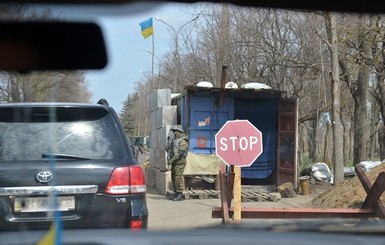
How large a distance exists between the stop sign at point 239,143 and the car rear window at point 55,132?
3097mm

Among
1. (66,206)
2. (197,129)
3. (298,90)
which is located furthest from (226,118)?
(298,90)

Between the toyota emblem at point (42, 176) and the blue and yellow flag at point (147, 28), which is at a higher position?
the blue and yellow flag at point (147, 28)

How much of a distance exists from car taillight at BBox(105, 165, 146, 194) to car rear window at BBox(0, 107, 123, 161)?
15cm

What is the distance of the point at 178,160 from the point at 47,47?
362 inches

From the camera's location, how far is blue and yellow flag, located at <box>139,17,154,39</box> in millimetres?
2659

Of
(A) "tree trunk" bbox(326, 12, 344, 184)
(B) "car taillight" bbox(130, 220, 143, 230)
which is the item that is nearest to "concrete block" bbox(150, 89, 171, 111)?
(A) "tree trunk" bbox(326, 12, 344, 184)

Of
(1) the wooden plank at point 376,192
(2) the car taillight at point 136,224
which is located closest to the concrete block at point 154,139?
(1) the wooden plank at point 376,192

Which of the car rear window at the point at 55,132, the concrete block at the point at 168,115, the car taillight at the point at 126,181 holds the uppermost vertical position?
the concrete block at the point at 168,115

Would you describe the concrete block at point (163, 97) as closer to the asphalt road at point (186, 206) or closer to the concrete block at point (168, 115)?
the concrete block at point (168, 115)

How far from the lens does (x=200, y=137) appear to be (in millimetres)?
13312

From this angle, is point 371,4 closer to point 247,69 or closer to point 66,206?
point 66,206

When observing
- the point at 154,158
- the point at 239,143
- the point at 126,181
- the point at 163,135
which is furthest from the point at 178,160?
the point at 126,181

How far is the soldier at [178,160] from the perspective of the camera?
1203cm

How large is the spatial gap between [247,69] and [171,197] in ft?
40.3
